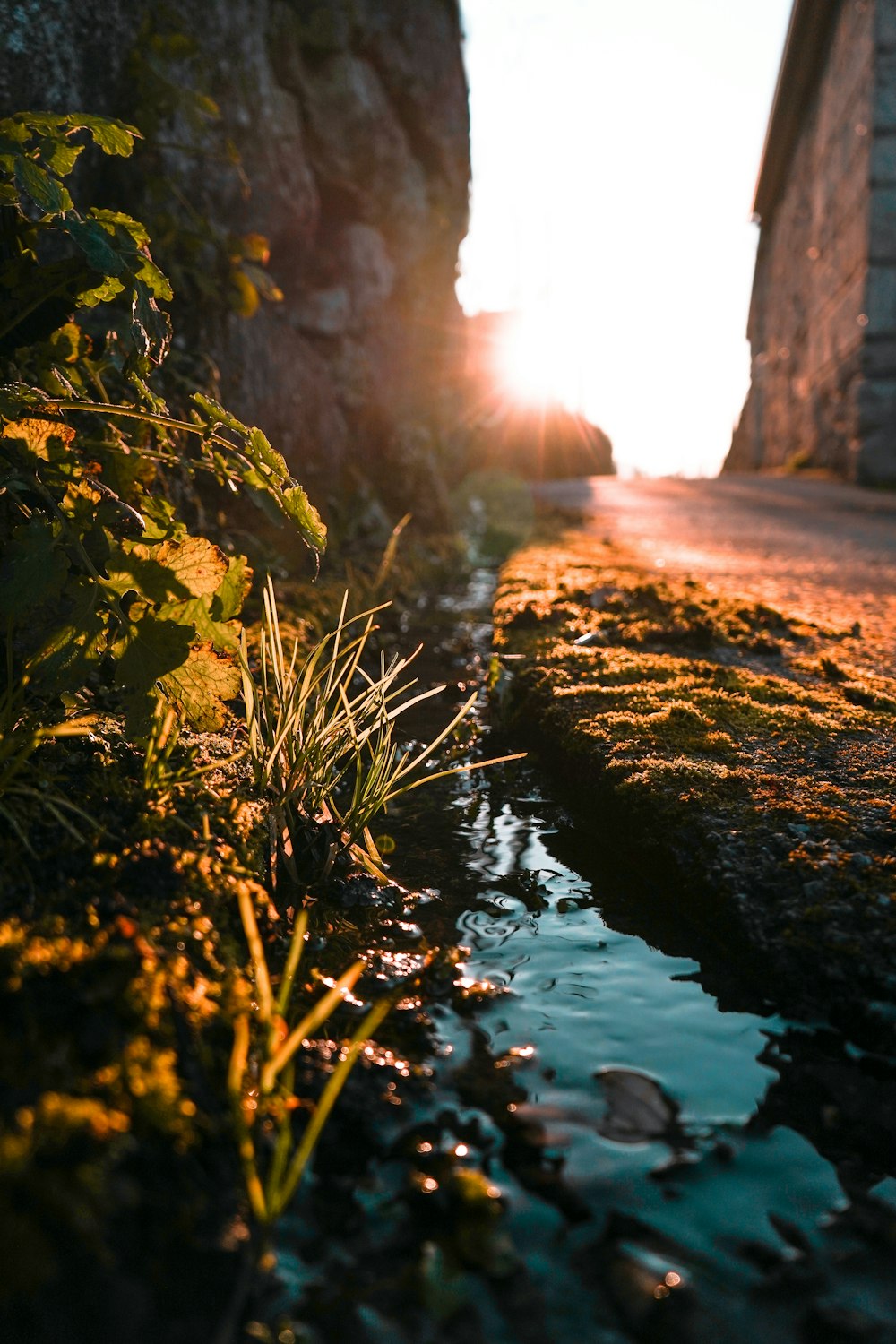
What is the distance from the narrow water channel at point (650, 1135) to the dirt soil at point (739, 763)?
0.28 ft

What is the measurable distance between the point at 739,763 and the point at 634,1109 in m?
1.05

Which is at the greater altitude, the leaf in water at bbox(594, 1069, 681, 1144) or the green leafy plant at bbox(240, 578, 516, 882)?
the green leafy plant at bbox(240, 578, 516, 882)

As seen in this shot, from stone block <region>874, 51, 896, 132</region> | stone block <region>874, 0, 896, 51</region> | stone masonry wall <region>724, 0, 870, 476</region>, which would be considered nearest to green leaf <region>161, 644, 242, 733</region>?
stone masonry wall <region>724, 0, 870, 476</region>

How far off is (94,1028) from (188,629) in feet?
2.47

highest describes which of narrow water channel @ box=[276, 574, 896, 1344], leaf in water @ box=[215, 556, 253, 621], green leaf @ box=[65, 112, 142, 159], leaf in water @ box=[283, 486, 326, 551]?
green leaf @ box=[65, 112, 142, 159]

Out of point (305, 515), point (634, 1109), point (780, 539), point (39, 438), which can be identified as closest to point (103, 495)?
point (39, 438)

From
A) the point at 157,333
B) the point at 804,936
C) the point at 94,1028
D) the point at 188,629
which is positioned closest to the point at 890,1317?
the point at 804,936

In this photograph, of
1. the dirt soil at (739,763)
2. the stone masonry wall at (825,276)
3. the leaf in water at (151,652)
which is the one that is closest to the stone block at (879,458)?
the stone masonry wall at (825,276)

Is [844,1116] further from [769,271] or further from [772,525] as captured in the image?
[769,271]

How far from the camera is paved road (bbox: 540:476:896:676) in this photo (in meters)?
4.18

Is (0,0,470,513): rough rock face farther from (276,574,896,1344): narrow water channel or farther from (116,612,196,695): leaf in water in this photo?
(276,574,896,1344): narrow water channel

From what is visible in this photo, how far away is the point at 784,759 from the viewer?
220 centimetres

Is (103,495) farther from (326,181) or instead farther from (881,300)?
(881,300)

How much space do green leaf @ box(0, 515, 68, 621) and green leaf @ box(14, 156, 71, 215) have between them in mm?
564
